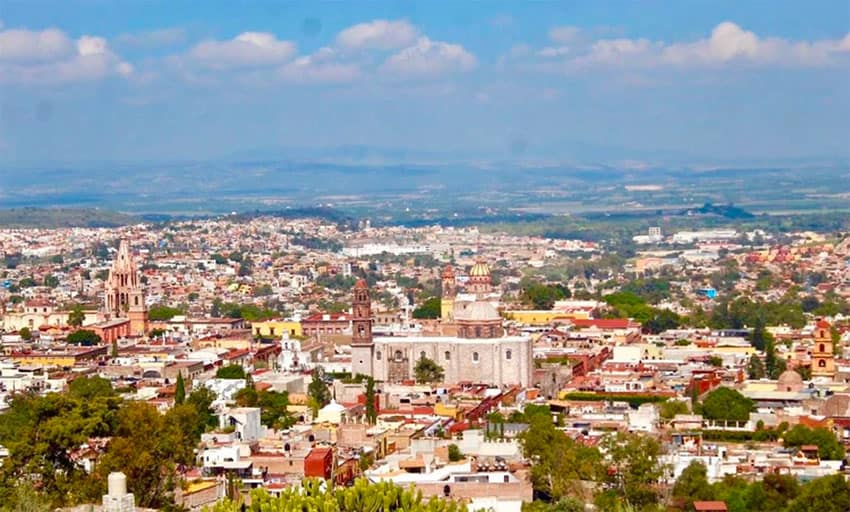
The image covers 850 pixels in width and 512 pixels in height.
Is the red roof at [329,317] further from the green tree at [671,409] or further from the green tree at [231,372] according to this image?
the green tree at [671,409]

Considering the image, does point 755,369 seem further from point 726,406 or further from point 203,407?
point 203,407

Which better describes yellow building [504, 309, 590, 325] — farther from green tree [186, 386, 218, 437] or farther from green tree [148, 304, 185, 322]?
green tree [186, 386, 218, 437]

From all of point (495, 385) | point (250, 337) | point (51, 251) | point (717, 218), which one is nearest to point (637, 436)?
point (495, 385)

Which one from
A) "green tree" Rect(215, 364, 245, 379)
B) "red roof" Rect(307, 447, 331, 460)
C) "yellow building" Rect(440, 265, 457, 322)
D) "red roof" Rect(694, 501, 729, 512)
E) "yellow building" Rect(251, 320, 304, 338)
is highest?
"yellow building" Rect(440, 265, 457, 322)

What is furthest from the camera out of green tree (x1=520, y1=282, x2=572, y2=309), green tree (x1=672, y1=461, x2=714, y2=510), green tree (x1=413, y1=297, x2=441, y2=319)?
green tree (x1=520, y1=282, x2=572, y2=309)

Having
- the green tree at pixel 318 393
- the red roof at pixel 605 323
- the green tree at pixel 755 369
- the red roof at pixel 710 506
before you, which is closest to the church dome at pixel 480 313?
the green tree at pixel 318 393

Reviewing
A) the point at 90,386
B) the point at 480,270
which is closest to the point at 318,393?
the point at 90,386

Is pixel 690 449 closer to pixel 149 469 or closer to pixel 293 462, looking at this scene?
pixel 293 462

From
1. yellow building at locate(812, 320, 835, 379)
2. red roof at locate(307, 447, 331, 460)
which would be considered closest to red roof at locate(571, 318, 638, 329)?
yellow building at locate(812, 320, 835, 379)

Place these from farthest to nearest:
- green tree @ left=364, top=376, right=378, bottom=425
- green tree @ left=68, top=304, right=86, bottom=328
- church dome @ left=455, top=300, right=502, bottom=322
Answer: green tree @ left=68, top=304, right=86, bottom=328 → church dome @ left=455, top=300, right=502, bottom=322 → green tree @ left=364, top=376, right=378, bottom=425
